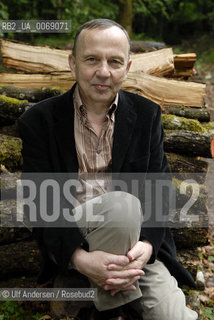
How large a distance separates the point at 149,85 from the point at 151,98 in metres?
0.14

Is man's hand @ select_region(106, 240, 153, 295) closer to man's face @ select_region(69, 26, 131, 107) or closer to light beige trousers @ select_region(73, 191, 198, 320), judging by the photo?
light beige trousers @ select_region(73, 191, 198, 320)

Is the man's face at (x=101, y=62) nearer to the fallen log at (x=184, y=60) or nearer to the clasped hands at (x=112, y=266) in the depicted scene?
the clasped hands at (x=112, y=266)

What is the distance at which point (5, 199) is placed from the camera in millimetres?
2779

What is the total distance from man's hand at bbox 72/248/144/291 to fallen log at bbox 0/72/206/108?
2.15 m

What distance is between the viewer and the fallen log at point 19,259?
8.78 ft

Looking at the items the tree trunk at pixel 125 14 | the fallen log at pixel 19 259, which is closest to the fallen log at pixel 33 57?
the fallen log at pixel 19 259

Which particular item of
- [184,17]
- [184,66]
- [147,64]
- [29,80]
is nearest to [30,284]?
[29,80]

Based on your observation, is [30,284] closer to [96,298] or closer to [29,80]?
[96,298]

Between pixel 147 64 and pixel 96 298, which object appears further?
pixel 147 64

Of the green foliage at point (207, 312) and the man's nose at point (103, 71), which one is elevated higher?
the man's nose at point (103, 71)

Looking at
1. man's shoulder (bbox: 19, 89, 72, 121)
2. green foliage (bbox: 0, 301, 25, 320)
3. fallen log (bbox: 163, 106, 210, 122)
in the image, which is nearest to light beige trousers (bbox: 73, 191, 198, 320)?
man's shoulder (bbox: 19, 89, 72, 121)

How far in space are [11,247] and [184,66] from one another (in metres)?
3.18

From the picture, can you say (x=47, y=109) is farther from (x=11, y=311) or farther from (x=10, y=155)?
(x=11, y=311)

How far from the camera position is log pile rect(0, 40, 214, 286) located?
9.45ft
